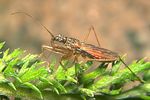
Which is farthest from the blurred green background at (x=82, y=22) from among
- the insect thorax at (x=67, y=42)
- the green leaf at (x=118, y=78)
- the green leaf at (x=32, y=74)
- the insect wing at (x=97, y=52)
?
the green leaf at (x=32, y=74)

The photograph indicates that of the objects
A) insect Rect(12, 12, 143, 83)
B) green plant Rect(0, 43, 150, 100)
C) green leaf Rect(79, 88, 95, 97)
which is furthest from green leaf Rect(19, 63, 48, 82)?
insect Rect(12, 12, 143, 83)

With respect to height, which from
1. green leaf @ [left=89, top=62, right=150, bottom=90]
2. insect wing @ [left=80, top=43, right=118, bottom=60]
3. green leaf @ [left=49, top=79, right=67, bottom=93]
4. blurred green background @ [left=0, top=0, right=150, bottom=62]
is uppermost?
blurred green background @ [left=0, top=0, right=150, bottom=62]

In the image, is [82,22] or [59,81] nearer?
[59,81]

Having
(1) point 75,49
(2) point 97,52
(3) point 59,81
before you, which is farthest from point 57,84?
(1) point 75,49

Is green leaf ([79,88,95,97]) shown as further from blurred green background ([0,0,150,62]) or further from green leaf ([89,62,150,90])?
blurred green background ([0,0,150,62])

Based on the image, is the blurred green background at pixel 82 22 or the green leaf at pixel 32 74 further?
the blurred green background at pixel 82 22

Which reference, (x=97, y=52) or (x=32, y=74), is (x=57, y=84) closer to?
(x=32, y=74)

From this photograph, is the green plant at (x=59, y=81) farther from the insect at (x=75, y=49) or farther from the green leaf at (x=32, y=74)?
the insect at (x=75, y=49)
